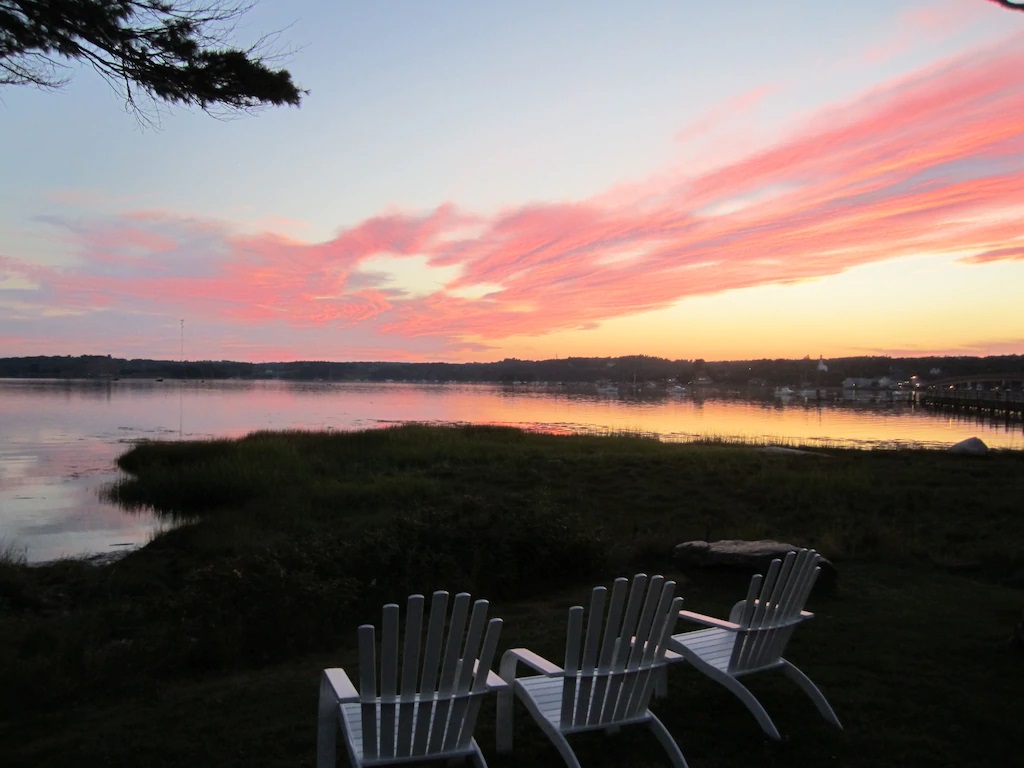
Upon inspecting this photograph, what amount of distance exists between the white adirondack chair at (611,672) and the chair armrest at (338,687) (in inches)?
29.8

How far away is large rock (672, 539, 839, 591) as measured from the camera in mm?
7754

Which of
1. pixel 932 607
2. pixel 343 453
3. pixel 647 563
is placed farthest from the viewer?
pixel 343 453

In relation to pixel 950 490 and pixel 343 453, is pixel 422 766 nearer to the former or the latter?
pixel 950 490

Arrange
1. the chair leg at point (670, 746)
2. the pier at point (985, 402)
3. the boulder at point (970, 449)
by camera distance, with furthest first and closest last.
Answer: the pier at point (985, 402) < the boulder at point (970, 449) < the chair leg at point (670, 746)

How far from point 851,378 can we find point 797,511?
6061 inches

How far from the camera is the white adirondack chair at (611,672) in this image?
3.42 meters

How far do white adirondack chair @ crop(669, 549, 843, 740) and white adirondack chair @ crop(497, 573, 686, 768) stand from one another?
63 cm

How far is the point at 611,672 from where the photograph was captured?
3518 mm

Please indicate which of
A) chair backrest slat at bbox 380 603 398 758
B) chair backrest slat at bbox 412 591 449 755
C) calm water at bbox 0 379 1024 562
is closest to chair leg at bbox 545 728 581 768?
chair backrest slat at bbox 412 591 449 755

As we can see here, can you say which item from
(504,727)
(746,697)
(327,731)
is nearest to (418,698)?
(327,731)

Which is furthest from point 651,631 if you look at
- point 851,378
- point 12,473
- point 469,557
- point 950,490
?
point 851,378

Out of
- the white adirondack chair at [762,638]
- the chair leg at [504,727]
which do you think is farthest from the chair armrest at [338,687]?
the white adirondack chair at [762,638]

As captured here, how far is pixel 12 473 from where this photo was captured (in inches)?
942

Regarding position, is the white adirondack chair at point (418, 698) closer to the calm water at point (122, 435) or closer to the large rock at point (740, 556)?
the large rock at point (740, 556)
